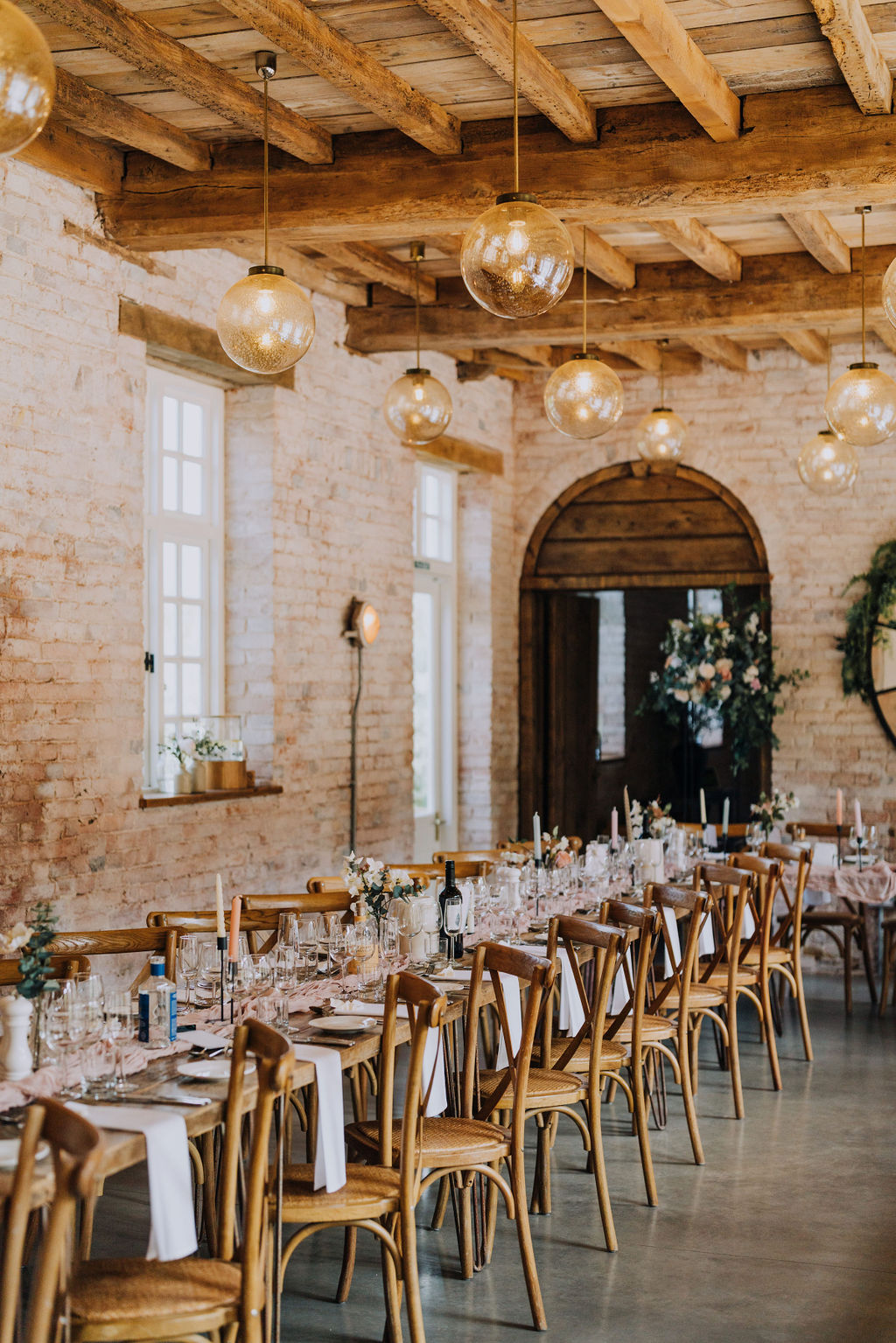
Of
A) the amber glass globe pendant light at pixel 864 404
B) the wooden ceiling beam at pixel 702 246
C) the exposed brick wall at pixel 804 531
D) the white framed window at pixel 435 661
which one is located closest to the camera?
the amber glass globe pendant light at pixel 864 404

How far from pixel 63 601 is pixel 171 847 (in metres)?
1.28

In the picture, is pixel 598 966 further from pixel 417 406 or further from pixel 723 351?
pixel 723 351

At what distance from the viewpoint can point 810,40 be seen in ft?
15.3

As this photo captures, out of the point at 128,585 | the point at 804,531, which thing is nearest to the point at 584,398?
the point at 128,585

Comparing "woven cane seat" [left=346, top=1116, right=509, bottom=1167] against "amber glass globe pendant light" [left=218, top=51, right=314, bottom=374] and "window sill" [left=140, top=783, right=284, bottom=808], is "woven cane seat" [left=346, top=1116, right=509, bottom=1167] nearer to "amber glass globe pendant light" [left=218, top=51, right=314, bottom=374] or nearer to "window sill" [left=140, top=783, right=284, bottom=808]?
"amber glass globe pendant light" [left=218, top=51, right=314, bottom=374]

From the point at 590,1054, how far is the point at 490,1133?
0.70 meters

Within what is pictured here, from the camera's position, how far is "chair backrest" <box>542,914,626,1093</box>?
4297 millimetres

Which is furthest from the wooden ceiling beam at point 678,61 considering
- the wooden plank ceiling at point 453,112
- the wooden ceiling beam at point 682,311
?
the wooden ceiling beam at point 682,311

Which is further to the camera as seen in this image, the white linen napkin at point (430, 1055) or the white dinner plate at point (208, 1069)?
the white linen napkin at point (430, 1055)

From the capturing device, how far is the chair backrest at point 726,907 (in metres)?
5.78

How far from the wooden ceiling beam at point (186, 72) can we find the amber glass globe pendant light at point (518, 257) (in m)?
1.61

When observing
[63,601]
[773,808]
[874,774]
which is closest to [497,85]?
[63,601]

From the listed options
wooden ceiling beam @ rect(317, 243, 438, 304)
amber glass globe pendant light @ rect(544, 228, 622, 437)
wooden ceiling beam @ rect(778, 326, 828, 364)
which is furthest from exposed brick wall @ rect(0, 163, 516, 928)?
wooden ceiling beam @ rect(778, 326, 828, 364)

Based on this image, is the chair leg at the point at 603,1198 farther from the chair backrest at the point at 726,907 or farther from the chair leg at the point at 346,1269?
the chair backrest at the point at 726,907
